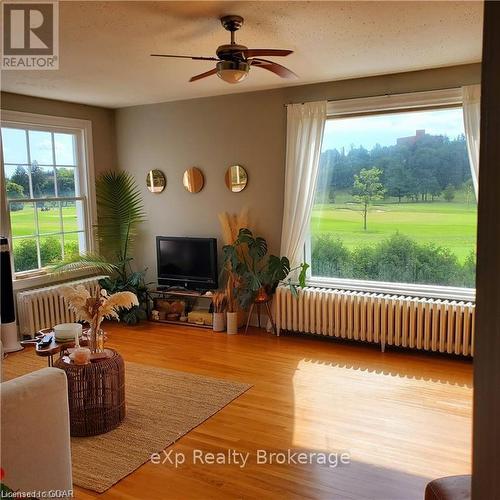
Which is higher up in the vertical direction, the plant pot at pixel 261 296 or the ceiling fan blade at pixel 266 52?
the ceiling fan blade at pixel 266 52

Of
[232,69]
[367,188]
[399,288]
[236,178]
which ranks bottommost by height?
[399,288]

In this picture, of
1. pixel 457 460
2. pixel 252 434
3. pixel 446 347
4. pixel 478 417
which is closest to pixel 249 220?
pixel 446 347

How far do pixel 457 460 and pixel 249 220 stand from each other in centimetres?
338

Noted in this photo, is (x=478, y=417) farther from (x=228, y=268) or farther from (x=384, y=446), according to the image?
(x=228, y=268)

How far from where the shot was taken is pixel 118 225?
6.11 metres

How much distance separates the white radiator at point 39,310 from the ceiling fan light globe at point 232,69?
3380mm

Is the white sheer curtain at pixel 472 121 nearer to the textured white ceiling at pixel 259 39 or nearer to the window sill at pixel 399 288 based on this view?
the textured white ceiling at pixel 259 39

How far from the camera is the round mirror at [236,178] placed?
5457mm

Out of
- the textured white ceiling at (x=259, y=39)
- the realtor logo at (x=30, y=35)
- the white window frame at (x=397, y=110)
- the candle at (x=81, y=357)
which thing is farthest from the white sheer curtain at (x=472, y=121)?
the candle at (x=81, y=357)

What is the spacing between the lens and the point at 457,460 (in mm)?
2754

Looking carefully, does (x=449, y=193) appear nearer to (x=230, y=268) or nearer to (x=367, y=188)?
(x=367, y=188)

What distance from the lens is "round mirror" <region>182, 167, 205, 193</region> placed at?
5738mm

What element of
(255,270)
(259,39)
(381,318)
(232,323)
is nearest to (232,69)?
(259,39)

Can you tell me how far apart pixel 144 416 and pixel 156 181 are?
3430 mm
